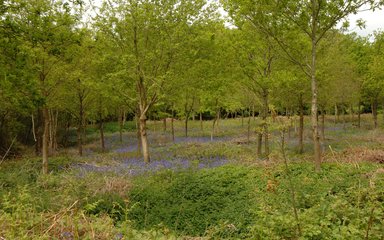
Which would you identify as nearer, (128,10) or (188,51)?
(128,10)

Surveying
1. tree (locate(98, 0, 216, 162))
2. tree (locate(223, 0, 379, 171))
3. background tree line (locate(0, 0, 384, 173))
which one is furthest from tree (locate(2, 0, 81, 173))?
tree (locate(223, 0, 379, 171))

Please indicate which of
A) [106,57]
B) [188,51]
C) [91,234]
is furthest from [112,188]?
[188,51]

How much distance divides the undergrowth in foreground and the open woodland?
1.6 inches

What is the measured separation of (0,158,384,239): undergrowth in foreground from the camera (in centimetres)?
557

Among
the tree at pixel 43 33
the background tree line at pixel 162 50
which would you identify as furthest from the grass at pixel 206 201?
the tree at pixel 43 33

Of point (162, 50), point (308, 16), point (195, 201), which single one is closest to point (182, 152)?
point (162, 50)

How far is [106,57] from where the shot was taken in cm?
1547

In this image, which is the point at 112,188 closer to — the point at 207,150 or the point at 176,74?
the point at 176,74

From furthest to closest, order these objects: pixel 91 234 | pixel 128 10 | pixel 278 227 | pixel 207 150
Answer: pixel 207 150 → pixel 128 10 → pixel 278 227 → pixel 91 234

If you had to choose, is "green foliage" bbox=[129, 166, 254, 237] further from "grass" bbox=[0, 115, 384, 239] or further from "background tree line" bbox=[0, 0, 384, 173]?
"background tree line" bbox=[0, 0, 384, 173]

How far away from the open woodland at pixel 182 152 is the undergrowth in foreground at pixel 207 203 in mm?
41

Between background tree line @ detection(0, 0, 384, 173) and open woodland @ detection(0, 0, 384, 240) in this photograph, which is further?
background tree line @ detection(0, 0, 384, 173)

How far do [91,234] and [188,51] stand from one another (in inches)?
485

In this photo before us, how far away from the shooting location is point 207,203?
31.9 feet
